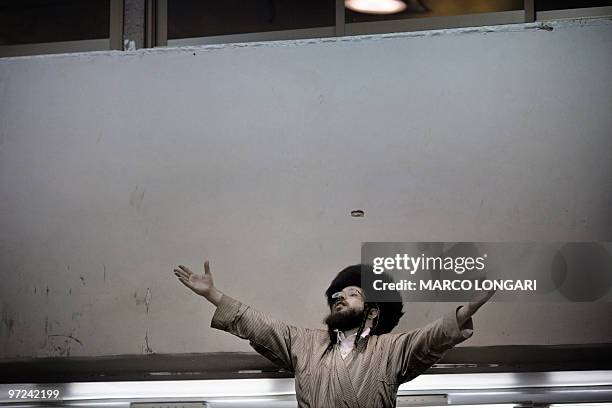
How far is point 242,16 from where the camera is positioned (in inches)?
169

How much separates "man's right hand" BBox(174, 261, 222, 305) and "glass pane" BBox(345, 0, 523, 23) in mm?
1166

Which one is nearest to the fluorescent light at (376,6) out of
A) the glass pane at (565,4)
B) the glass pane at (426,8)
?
the glass pane at (426,8)

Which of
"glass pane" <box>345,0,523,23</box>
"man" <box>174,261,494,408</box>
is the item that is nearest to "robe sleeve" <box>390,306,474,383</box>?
"man" <box>174,261,494,408</box>

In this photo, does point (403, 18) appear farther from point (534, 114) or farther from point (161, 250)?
point (161, 250)

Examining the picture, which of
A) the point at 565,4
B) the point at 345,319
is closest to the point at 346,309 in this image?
the point at 345,319

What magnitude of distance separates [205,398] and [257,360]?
A: 9.7 inches

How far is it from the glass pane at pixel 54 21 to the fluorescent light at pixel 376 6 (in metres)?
1.04

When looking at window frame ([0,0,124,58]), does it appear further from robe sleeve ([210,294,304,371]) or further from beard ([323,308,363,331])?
beard ([323,308,363,331])

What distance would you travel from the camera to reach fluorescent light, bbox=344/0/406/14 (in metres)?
4.14

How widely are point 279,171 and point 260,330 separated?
0.64m

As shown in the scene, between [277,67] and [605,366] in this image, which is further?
[277,67]

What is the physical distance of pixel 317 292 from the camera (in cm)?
398

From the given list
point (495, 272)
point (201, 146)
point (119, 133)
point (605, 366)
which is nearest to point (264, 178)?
point (201, 146)

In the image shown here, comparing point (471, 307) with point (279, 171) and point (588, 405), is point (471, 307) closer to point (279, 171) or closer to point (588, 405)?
point (588, 405)
